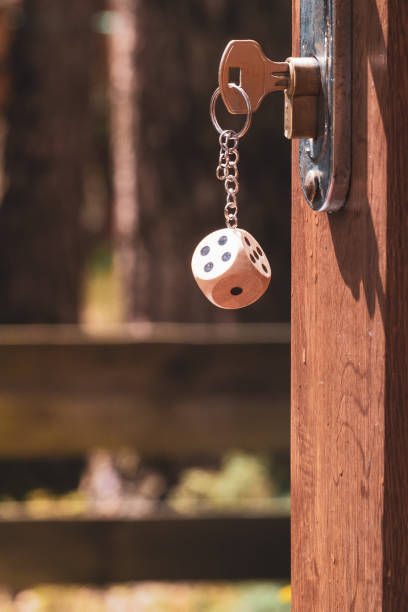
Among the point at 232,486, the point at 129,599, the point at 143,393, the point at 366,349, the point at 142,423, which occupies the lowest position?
the point at 129,599

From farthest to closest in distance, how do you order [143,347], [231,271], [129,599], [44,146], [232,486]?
1. [44,146]
2. [129,599]
3. [232,486]
4. [143,347]
5. [231,271]

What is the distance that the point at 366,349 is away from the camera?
617 mm

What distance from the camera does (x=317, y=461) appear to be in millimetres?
736

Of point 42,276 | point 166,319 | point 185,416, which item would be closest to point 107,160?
point 42,276

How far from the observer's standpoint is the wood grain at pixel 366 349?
582 millimetres

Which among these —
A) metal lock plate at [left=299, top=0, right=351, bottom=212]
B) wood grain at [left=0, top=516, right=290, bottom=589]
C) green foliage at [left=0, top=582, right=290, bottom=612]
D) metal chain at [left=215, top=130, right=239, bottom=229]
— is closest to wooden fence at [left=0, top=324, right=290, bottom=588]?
wood grain at [left=0, top=516, right=290, bottom=589]

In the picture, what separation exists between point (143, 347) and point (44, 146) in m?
2.32

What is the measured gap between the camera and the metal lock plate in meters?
0.63

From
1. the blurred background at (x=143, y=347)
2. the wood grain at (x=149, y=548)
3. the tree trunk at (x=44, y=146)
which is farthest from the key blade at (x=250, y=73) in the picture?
the tree trunk at (x=44, y=146)

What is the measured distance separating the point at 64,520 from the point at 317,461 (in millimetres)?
2183

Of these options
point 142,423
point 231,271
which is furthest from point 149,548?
point 231,271

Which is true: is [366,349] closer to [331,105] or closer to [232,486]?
[331,105]

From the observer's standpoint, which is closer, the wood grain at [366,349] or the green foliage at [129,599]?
the wood grain at [366,349]

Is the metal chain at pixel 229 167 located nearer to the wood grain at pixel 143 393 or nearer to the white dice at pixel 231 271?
the white dice at pixel 231 271
